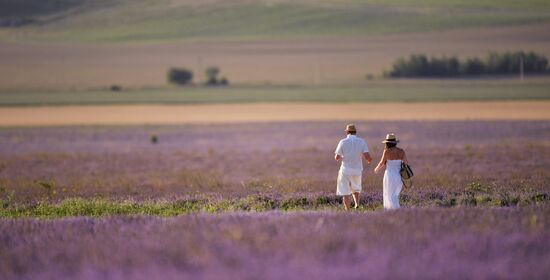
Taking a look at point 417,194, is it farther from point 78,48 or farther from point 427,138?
point 78,48

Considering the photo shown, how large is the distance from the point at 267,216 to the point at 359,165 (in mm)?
3774

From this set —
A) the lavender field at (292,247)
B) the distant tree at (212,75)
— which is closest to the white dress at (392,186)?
the lavender field at (292,247)

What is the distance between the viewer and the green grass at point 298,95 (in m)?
62.1

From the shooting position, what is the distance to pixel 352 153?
14.9m

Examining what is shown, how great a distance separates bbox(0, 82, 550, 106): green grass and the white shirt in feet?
147

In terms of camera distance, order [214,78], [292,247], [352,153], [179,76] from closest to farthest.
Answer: [292,247] → [352,153] → [214,78] → [179,76]

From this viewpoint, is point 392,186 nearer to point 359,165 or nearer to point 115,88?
point 359,165

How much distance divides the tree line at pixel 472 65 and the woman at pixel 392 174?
1942 inches

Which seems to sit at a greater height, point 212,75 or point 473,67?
point 473,67

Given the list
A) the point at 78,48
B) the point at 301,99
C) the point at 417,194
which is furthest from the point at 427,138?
the point at 78,48

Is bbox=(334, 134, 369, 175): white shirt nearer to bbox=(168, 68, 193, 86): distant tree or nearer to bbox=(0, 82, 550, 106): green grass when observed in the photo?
bbox=(0, 82, 550, 106): green grass

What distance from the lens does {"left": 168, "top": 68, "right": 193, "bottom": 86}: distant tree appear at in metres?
86.8

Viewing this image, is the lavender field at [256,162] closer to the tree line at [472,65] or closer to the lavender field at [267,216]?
the lavender field at [267,216]

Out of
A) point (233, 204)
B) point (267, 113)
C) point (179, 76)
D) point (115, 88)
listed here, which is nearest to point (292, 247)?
point (233, 204)
